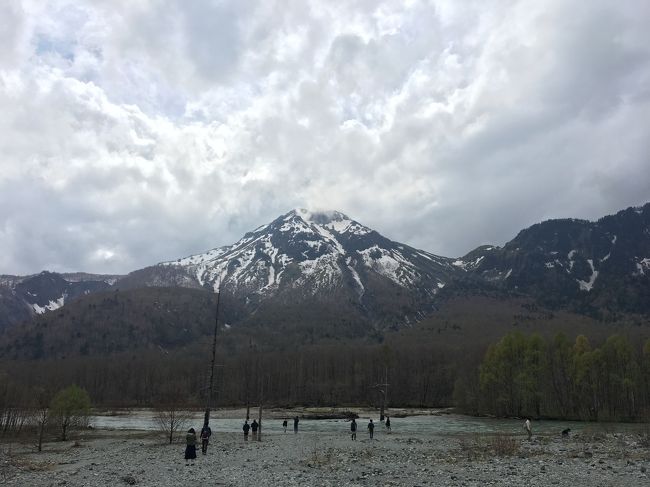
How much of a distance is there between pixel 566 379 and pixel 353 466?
8601 cm

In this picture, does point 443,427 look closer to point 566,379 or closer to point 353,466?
point 566,379

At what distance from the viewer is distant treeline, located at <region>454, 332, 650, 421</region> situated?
317ft

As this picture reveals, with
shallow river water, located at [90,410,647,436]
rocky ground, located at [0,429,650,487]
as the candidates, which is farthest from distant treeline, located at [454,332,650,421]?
rocky ground, located at [0,429,650,487]

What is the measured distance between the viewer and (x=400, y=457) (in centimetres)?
3756

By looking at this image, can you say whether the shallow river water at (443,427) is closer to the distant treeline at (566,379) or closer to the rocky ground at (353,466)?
the distant treeline at (566,379)

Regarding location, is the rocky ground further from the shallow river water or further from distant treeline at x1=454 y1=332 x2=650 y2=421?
distant treeline at x1=454 y1=332 x2=650 y2=421

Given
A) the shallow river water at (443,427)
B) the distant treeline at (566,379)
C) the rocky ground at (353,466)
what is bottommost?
the shallow river water at (443,427)

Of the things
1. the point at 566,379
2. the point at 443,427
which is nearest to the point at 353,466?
the point at 443,427

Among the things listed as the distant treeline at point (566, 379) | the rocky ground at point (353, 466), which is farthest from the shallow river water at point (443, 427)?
the rocky ground at point (353, 466)

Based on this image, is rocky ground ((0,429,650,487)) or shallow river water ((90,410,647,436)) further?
shallow river water ((90,410,647,436))

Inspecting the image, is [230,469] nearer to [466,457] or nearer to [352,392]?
[466,457]

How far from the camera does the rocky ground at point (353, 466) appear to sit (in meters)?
26.7

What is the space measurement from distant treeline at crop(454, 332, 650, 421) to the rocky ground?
5403 centimetres

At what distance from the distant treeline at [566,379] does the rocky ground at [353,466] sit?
54032 millimetres
